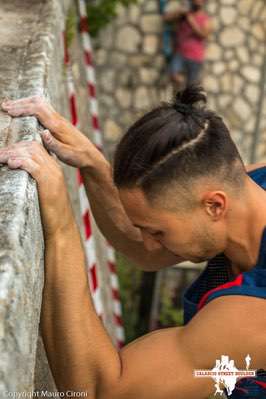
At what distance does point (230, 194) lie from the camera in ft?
7.19

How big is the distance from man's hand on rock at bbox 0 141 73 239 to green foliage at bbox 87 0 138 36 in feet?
20.4

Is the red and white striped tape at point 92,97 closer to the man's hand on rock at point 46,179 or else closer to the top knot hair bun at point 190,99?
the top knot hair bun at point 190,99

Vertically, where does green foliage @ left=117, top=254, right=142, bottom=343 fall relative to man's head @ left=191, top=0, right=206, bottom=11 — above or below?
below

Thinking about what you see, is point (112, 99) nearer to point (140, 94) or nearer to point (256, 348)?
point (140, 94)

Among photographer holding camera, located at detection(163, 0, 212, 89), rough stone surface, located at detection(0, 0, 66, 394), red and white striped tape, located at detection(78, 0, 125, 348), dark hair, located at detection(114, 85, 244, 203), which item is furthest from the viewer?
photographer holding camera, located at detection(163, 0, 212, 89)

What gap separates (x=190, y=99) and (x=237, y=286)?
2.04ft

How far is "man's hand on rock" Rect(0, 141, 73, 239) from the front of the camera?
2.07m

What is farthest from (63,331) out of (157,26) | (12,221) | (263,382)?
(157,26)

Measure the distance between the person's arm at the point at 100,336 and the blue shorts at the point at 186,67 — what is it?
23.0 ft

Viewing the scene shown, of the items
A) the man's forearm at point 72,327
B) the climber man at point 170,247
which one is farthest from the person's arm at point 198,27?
the man's forearm at point 72,327

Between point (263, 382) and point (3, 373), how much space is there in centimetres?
101

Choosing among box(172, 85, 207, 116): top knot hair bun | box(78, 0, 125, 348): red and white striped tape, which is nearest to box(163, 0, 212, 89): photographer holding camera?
box(78, 0, 125, 348): red and white striped tape

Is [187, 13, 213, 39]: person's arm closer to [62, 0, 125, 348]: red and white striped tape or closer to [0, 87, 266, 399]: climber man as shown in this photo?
[62, 0, 125, 348]: red and white striped tape

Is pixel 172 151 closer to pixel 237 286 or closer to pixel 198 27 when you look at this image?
pixel 237 286
